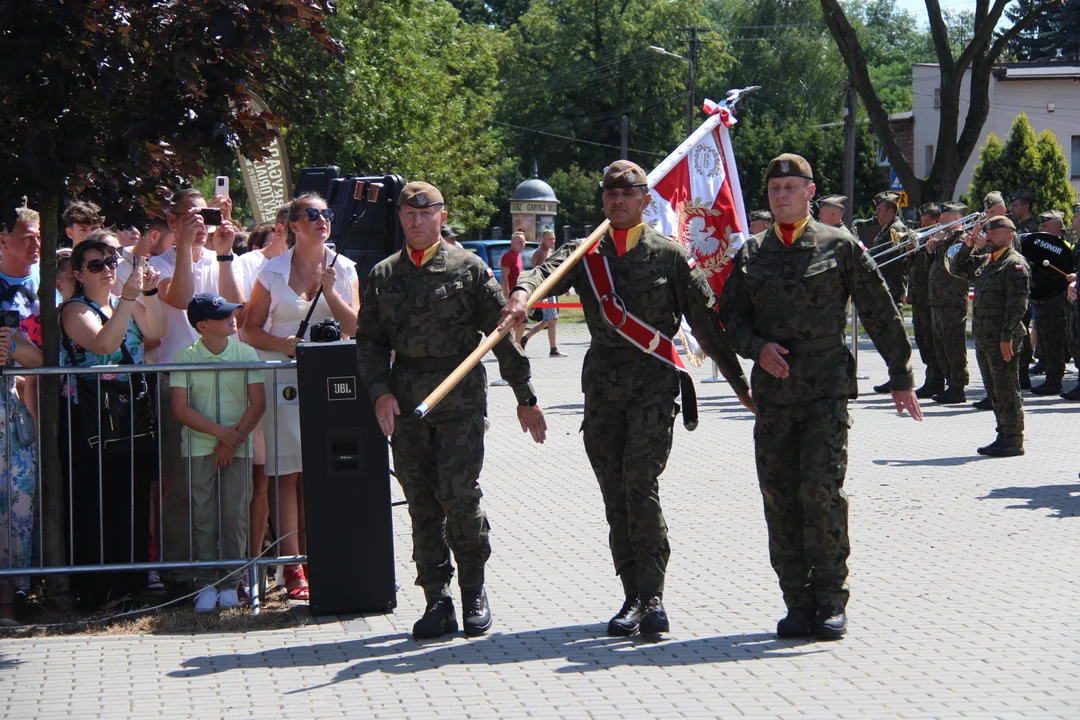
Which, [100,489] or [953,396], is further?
[953,396]

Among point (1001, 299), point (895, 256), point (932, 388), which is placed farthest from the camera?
point (895, 256)

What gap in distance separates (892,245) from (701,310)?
10331mm

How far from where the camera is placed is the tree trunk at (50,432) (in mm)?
6988

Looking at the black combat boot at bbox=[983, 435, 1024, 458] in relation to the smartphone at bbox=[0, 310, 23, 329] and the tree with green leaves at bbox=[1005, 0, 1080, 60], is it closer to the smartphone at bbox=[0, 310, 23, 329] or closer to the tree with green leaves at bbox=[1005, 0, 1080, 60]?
the smartphone at bbox=[0, 310, 23, 329]

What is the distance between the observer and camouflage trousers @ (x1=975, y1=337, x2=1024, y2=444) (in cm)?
1171

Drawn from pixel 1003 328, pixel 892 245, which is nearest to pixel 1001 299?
pixel 1003 328

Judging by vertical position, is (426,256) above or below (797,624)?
above

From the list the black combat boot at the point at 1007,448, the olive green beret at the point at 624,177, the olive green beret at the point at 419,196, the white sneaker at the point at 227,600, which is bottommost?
the white sneaker at the point at 227,600

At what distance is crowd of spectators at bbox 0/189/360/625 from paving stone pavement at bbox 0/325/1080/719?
0.80 m

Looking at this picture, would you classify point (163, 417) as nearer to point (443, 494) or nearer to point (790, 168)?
point (443, 494)

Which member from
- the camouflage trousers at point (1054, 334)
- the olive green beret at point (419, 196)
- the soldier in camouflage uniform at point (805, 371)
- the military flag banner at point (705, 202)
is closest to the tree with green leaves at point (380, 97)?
the camouflage trousers at point (1054, 334)

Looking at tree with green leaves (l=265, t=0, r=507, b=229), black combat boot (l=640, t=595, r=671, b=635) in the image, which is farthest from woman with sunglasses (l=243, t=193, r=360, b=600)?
tree with green leaves (l=265, t=0, r=507, b=229)

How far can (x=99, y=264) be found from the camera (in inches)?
280

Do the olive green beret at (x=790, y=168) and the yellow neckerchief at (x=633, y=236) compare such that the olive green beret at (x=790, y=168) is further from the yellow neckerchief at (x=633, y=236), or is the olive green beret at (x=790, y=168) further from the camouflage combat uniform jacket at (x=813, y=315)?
the yellow neckerchief at (x=633, y=236)
